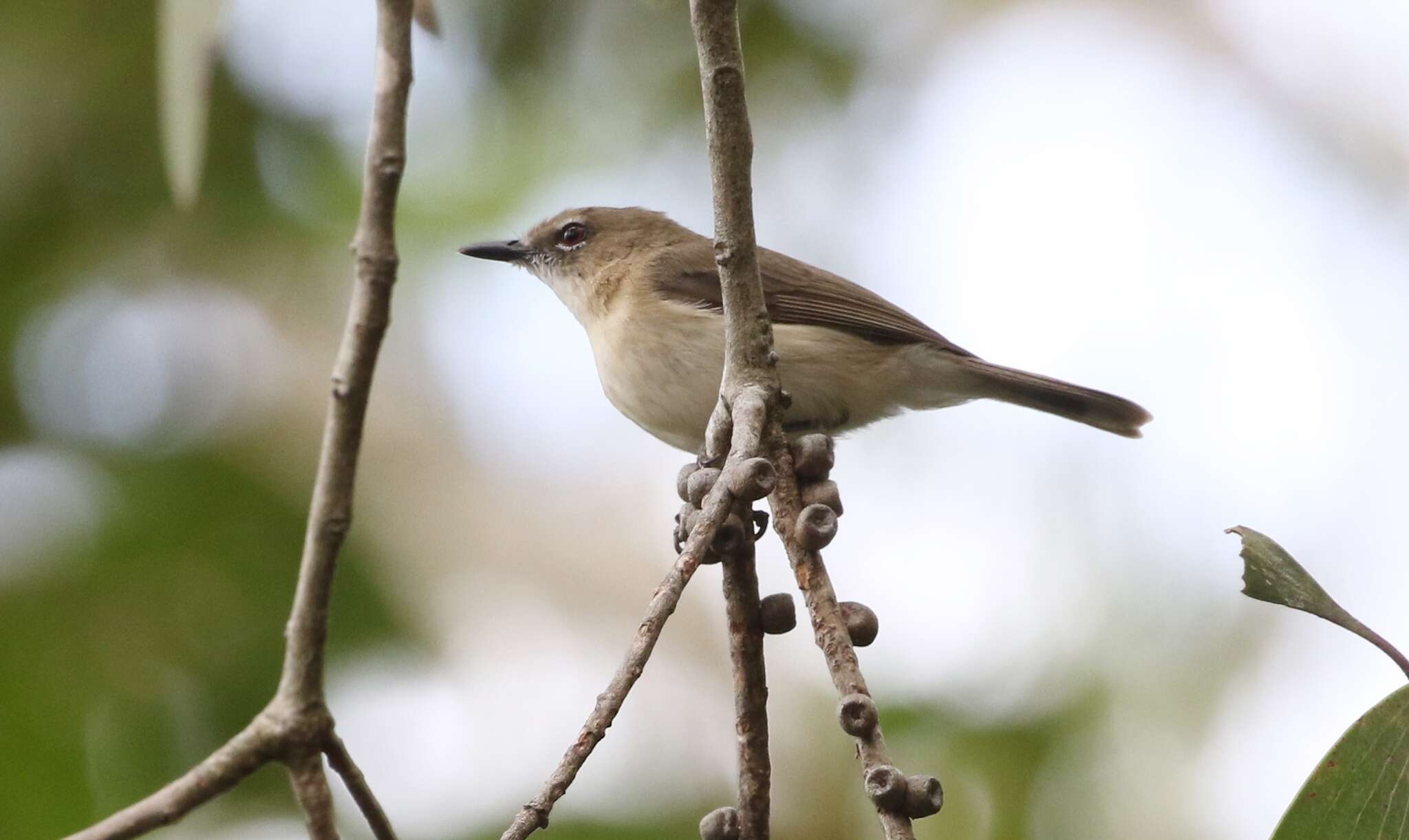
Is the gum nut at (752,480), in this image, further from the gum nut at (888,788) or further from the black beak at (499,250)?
the black beak at (499,250)

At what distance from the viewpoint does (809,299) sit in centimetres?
457

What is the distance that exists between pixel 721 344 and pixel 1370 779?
2553 millimetres

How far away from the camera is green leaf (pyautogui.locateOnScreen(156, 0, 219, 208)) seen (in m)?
2.27

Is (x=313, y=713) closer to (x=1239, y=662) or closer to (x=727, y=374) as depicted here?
(x=727, y=374)

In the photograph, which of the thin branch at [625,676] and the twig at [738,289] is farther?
the twig at [738,289]

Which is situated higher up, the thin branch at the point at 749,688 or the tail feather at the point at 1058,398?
the tail feather at the point at 1058,398

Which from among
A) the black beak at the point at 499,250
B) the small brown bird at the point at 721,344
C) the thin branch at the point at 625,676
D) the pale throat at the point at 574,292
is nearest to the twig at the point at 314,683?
the thin branch at the point at 625,676

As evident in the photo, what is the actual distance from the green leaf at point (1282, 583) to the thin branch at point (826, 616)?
0.62m

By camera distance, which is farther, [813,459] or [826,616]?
[813,459]

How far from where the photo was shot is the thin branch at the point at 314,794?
1.57 meters

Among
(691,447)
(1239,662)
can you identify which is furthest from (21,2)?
(1239,662)

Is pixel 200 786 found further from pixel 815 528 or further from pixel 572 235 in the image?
pixel 572 235

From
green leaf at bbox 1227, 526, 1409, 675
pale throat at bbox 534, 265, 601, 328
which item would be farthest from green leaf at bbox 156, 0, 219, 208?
pale throat at bbox 534, 265, 601, 328

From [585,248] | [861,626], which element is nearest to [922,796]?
[861,626]
